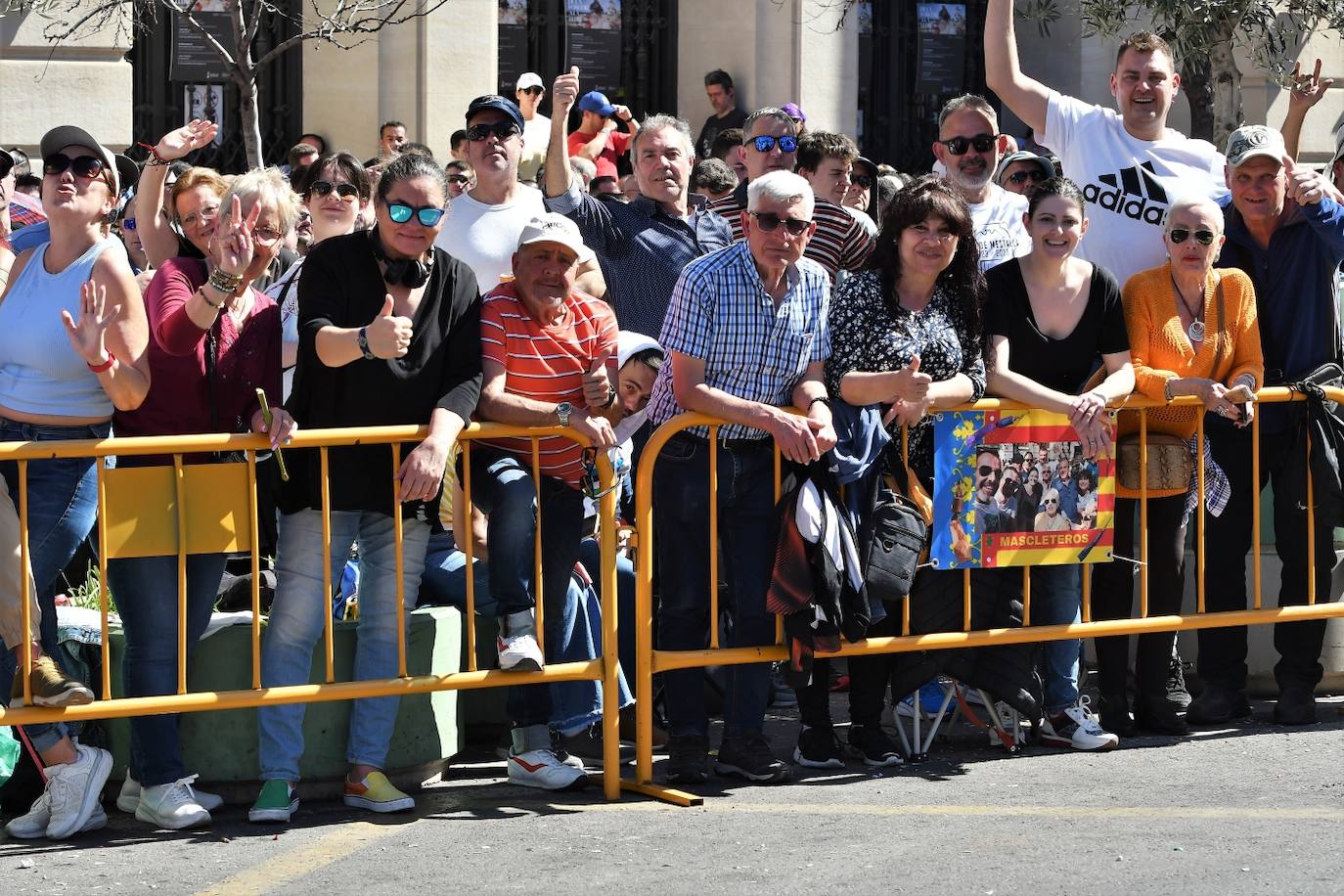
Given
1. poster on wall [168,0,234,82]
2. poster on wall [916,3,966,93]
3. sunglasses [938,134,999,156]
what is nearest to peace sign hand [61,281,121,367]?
sunglasses [938,134,999,156]

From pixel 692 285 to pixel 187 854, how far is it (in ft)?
7.93

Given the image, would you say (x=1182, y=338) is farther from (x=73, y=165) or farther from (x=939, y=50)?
(x=939, y=50)

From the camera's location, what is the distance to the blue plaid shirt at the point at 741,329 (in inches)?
259

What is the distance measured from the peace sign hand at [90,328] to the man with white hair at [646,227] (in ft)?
8.01

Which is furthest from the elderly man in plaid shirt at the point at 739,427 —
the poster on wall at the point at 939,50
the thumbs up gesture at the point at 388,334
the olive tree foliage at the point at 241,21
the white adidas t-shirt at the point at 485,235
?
the poster on wall at the point at 939,50

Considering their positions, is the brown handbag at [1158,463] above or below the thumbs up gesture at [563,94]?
below

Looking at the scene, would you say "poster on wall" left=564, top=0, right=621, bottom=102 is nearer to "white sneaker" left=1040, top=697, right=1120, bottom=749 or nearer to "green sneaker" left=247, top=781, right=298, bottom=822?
"white sneaker" left=1040, top=697, right=1120, bottom=749

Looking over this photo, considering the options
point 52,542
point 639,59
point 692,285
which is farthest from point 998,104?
point 52,542

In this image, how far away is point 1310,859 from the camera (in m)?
5.59

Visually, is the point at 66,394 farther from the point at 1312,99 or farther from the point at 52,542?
the point at 1312,99

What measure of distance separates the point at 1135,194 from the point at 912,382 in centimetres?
181

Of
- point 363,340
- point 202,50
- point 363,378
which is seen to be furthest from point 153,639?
point 202,50

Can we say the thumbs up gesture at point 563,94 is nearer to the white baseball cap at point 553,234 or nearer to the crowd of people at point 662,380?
the crowd of people at point 662,380

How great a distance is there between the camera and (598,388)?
6.52 m
